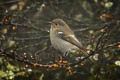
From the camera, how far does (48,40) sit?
653 cm

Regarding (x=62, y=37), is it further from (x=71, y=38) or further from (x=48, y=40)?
(x=48, y=40)

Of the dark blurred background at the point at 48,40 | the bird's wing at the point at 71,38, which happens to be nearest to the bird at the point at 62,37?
A: the bird's wing at the point at 71,38

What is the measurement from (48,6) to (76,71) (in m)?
2.88

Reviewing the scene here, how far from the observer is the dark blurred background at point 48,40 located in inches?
175

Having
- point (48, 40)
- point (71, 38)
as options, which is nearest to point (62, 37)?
point (71, 38)

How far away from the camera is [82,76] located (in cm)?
492

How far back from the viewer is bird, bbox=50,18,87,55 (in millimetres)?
6055

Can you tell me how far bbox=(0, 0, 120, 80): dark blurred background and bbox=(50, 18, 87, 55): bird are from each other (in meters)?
0.17

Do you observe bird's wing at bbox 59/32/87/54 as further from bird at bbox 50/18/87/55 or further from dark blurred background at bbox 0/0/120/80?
dark blurred background at bbox 0/0/120/80

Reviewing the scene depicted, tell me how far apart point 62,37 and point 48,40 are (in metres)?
0.43

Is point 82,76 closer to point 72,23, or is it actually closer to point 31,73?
point 31,73

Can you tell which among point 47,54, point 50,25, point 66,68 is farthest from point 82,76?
point 50,25

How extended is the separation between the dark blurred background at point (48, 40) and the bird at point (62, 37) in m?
0.17

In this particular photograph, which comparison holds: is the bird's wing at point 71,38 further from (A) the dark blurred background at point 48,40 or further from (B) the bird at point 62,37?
(A) the dark blurred background at point 48,40
